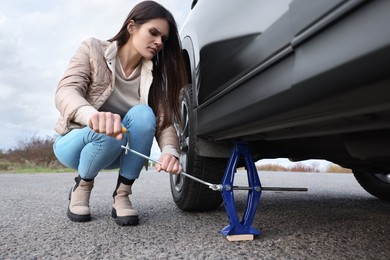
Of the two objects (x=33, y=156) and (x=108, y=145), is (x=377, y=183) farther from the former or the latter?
(x=33, y=156)

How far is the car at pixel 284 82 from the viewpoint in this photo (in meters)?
0.62

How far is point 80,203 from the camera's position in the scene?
66.2 inches

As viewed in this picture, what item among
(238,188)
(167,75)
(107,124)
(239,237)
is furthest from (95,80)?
(239,237)

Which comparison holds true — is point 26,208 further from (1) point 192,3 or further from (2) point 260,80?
(2) point 260,80

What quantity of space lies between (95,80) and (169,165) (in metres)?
0.50

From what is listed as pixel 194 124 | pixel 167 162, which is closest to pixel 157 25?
pixel 194 124

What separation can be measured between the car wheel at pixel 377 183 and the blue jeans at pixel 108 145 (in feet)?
5.28

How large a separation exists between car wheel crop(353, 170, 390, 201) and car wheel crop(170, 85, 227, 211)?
123 cm

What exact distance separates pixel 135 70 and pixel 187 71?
266mm

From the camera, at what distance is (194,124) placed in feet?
5.24

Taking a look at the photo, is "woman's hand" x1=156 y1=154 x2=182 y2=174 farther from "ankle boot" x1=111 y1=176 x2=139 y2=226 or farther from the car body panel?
"ankle boot" x1=111 y1=176 x2=139 y2=226

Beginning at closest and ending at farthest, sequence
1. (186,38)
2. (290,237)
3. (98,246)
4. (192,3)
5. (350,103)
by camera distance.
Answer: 1. (350,103)
2. (98,246)
3. (290,237)
4. (186,38)
5. (192,3)

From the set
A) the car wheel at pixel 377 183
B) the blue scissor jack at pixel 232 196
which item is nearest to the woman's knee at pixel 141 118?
the blue scissor jack at pixel 232 196

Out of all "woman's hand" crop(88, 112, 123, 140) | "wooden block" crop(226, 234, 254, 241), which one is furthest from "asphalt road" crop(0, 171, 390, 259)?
"woman's hand" crop(88, 112, 123, 140)
